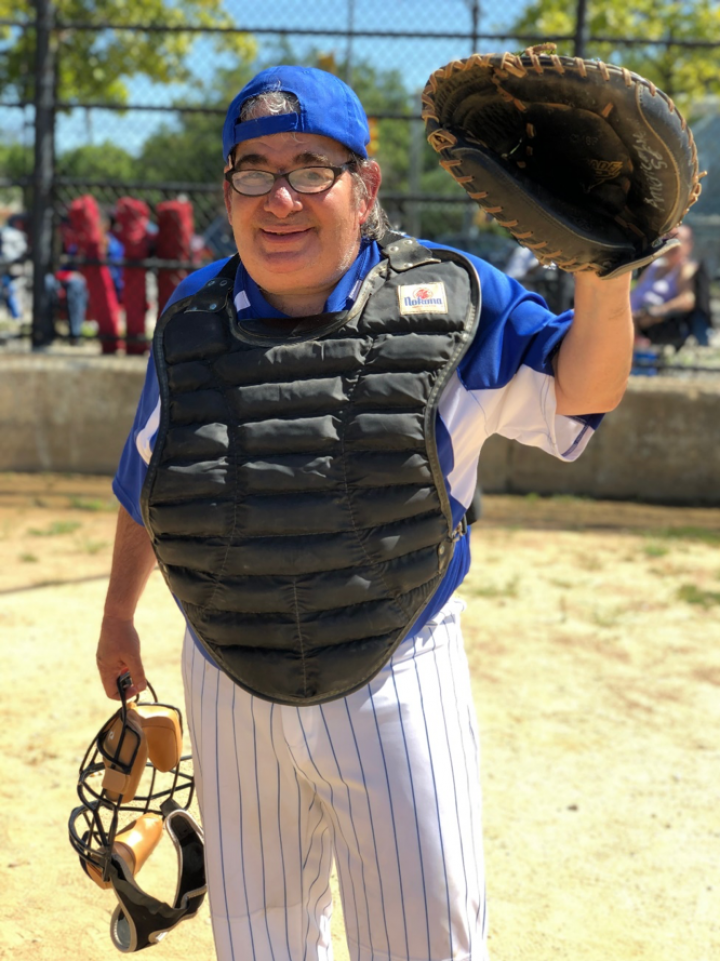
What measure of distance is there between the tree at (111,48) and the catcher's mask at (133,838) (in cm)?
560

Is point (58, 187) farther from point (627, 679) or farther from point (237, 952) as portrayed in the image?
point (237, 952)

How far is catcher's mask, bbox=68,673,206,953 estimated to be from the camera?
6.80ft

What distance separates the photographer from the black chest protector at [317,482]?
5.54ft

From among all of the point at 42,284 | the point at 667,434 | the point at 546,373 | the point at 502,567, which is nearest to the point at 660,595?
the point at 502,567

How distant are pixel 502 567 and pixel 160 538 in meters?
3.99

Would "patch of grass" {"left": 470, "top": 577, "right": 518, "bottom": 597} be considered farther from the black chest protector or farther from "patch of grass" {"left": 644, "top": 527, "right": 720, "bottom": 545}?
the black chest protector

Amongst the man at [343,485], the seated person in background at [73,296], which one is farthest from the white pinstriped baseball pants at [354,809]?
the seated person in background at [73,296]

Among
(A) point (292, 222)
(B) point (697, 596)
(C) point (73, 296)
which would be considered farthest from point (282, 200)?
(C) point (73, 296)

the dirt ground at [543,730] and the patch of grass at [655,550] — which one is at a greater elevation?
the patch of grass at [655,550]

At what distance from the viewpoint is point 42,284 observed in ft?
23.8

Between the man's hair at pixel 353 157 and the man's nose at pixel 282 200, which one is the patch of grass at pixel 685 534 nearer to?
the man's hair at pixel 353 157

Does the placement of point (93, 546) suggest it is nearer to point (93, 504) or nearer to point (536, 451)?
point (93, 504)

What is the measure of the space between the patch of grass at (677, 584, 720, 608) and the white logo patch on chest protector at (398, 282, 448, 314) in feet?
12.4

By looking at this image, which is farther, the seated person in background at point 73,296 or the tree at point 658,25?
the tree at point 658,25
